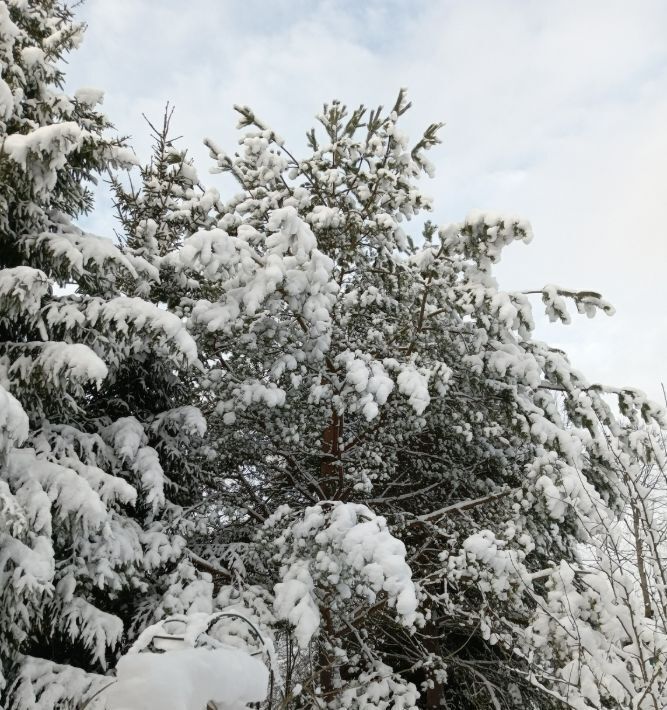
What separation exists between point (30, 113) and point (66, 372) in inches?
118

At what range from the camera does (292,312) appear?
20.1 ft

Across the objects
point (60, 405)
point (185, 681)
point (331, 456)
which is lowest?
point (185, 681)

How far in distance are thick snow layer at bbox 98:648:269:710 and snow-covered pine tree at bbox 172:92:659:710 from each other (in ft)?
10.2

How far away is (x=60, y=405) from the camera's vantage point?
15.4 ft

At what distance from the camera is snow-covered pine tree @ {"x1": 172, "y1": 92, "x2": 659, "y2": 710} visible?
5.12 metres

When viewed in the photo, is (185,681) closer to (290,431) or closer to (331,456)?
(290,431)

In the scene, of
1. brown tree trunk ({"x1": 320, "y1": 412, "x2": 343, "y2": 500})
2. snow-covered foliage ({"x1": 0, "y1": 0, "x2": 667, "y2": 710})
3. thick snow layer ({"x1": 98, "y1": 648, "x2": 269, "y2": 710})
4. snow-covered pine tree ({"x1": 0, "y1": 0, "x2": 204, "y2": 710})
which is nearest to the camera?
thick snow layer ({"x1": 98, "y1": 648, "x2": 269, "y2": 710})

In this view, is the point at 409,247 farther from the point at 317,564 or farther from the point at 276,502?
the point at 317,564

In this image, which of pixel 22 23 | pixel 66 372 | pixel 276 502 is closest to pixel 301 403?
pixel 276 502

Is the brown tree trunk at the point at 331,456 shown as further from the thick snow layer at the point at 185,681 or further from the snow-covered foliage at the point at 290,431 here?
the thick snow layer at the point at 185,681

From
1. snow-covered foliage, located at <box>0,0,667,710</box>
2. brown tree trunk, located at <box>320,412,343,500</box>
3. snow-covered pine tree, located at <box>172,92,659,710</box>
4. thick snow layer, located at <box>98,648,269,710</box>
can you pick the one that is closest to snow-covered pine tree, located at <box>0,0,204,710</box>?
snow-covered foliage, located at <box>0,0,667,710</box>

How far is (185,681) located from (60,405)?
4.20 m

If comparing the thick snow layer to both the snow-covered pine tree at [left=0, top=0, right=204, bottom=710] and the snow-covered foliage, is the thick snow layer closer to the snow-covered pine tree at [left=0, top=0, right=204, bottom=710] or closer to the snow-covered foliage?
the snow-covered foliage

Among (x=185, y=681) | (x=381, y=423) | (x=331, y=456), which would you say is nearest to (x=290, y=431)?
(x=331, y=456)
